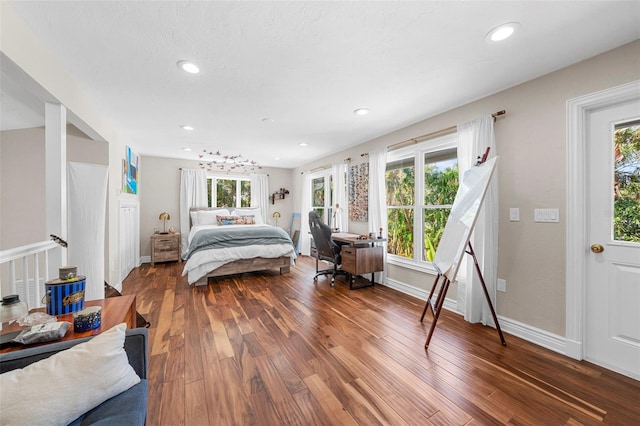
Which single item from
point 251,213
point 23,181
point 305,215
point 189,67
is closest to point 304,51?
point 189,67

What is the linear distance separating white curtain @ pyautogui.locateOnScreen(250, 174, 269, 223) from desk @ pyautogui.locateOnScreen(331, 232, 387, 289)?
10.6 feet

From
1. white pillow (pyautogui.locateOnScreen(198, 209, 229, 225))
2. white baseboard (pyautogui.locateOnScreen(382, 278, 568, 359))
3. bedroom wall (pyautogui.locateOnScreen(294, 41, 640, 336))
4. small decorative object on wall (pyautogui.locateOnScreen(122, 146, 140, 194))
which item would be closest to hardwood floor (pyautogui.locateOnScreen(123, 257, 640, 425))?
white baseboard (pyautogui.locateOnScreen(382, 278, 568, 359))

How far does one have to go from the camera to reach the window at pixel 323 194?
521 cm

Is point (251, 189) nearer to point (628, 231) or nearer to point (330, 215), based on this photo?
point (330, 215)

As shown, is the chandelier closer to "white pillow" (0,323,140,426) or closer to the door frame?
"white pillow" (0,323,140,426)

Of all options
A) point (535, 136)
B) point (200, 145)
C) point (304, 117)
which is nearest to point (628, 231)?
point (535, 136)

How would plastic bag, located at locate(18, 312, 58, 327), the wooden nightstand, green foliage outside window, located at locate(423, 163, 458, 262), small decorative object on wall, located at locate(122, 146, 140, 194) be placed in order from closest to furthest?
plastic bag, located at locate(18, 312, 58, 327) < green foliage outside window, located at locate(423, 163, 458, 262) < small decorative object on wall, located at locate(122, 146, 140, 194) < the wooden nightstand

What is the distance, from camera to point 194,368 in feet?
5.68

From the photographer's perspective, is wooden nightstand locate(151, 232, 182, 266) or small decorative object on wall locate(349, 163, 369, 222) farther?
wooden nightstand locate(151, 232, 182, 266)

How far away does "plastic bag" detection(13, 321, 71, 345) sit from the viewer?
3.29 ft

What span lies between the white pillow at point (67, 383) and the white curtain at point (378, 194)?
3.20 meters

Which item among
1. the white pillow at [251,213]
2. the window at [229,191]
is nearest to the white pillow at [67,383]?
the white pillow at [251,213]

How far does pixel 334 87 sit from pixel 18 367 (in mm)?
2523

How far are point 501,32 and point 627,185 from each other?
55.7 inches
